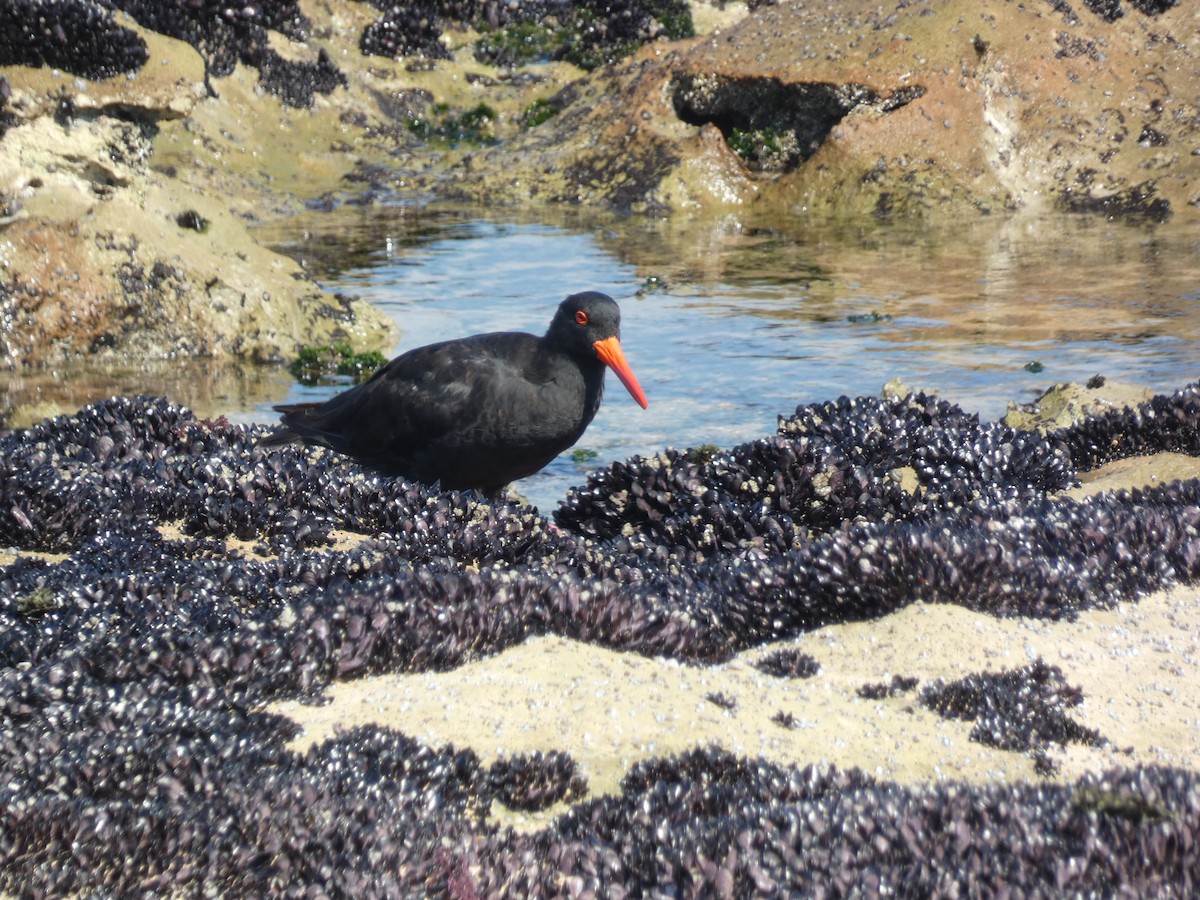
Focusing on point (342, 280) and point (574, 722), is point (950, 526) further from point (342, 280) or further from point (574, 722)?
point (342, 280)

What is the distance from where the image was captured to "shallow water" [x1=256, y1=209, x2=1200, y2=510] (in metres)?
10.7

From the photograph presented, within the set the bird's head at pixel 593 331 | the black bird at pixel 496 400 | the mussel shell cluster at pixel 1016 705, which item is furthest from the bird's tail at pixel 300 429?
the mussel shell cluster at pixel 1016 705

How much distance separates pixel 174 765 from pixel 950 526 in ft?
13.0

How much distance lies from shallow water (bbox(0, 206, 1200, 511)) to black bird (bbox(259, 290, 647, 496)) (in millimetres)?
1097

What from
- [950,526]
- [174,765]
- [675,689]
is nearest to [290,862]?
[174,765]

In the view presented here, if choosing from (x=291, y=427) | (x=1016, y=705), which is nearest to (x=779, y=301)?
(x=291, y=427)

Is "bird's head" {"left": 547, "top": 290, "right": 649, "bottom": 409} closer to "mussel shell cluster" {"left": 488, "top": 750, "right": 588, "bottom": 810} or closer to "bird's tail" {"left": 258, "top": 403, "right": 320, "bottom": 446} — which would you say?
"bird's tail" {"left": 258, "top": 403, "right": 320, "bottom": 446}

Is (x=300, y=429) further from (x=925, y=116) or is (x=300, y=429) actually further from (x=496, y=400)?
(x=925, y=116)

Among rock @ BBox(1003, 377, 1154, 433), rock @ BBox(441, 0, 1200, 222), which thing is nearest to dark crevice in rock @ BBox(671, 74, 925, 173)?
rock @ BBox(441, 0, 1200, 222)

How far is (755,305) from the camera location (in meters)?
13.8

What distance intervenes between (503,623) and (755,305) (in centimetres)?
930

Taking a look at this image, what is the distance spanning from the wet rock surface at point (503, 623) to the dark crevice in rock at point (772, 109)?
36.1 feet

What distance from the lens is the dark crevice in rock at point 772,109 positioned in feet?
60.8

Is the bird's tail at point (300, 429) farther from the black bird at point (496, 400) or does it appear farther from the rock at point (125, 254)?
the rock at point (125, 254)
